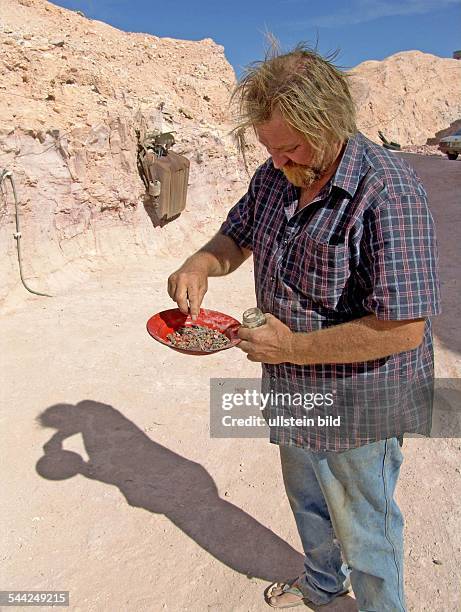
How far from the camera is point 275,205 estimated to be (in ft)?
6.25

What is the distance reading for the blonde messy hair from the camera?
1.54 meters

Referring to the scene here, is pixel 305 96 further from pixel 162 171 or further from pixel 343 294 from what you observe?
pixel 162 171

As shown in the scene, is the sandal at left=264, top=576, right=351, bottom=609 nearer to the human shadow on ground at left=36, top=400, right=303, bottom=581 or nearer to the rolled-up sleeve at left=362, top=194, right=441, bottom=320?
the human shadow on ground at left=36, top=400, right=303, bottom=581

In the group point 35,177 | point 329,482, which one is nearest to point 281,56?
point 329,482

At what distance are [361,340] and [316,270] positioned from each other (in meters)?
0.26

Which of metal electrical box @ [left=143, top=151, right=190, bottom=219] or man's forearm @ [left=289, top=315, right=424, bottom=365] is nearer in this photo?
man's forearm @ [left=289, top=315, right=424, bottom=365]

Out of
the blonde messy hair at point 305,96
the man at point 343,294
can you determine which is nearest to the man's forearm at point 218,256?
the man at point 343,294

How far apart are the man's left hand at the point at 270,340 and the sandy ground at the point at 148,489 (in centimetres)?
140

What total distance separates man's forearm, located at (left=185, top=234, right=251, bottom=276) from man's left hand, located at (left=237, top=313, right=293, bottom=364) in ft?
1.81

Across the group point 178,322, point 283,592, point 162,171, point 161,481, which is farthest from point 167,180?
point 283,592

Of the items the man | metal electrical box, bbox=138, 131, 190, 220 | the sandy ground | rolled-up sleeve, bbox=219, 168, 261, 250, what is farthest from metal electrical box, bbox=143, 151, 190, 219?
the man

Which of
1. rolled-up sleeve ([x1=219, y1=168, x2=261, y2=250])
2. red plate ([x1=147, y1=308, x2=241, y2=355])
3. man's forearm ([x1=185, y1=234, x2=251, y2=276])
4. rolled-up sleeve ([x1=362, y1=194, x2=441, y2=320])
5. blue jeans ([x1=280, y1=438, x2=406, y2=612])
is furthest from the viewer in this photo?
red plate ([x1=147, y1=308, x2=241, y2=355])

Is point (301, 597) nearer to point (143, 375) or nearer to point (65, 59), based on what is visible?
point (143, 375)

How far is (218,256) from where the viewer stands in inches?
88.7
